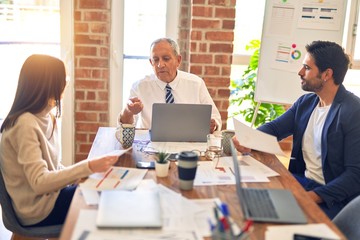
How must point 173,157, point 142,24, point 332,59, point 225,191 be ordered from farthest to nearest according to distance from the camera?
1. point 142,24
2. point 332,59
3. point 173,157
4. point 225,191

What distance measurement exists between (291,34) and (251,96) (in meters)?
0.83

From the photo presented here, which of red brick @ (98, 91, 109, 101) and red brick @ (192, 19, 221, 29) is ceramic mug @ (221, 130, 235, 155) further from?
red brick @ (98, 91, 109, 101)

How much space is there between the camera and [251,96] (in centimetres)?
383

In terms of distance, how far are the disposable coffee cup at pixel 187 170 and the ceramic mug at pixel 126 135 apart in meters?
0.56

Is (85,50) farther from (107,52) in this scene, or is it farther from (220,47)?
(220,47)

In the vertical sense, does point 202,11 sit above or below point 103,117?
above

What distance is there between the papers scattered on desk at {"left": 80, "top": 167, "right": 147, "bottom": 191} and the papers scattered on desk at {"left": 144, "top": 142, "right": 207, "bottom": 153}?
0.29 metres

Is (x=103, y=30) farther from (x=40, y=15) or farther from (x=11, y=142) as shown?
(x=11, y=142)

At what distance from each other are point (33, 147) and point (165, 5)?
2.06 m

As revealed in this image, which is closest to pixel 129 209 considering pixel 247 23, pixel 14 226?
pixel 14 226

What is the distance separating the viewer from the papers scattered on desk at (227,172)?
1.65 metres

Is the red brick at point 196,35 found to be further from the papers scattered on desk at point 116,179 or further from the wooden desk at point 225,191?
the papers scattered on desk at point 116,179

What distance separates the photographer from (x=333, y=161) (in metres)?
2.07

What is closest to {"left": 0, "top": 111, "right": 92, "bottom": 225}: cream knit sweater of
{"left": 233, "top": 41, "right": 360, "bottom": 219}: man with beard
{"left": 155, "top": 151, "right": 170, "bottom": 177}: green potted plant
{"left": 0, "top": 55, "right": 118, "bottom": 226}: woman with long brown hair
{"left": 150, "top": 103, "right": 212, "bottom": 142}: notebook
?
{"left": 0, "top": 55, "right": 118, "bottom": 226}: woman with long brown hair
